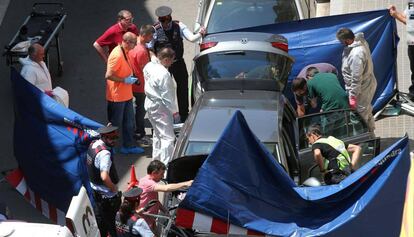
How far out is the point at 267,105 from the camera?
1102 cm

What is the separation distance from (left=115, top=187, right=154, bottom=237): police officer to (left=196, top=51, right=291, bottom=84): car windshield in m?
3.53

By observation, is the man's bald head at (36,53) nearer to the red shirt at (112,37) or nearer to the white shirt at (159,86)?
the white shirt at (159,86)

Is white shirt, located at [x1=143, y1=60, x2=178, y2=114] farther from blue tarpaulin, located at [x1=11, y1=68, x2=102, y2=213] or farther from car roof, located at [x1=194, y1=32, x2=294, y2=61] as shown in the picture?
blue tarpaulin, located at [x1=11, y1=68, x2=102, y2=213]

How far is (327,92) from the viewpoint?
12.0m

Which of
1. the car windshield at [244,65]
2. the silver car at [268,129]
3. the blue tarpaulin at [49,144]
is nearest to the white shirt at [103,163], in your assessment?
the blue tarpaulin at [49,144]

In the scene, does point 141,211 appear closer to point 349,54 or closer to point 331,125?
point 331,125

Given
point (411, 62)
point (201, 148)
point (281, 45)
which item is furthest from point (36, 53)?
point (411, 62)

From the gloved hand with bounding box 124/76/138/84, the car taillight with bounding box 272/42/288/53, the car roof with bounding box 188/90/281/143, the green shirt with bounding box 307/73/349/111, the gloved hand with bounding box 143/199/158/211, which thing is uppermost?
the car taillight with bounding box 272/42/288/53

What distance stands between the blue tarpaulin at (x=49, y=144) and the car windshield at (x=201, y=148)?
1.20m

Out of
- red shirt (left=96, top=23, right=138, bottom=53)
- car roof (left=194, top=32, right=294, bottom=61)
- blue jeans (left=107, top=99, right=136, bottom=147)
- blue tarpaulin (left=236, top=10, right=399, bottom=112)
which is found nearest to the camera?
car roof (left=194, top=32, right=294, bottom=61)

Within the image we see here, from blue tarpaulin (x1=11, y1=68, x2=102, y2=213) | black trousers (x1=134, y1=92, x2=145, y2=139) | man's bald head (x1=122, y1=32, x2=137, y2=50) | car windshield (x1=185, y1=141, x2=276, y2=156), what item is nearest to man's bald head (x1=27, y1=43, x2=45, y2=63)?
blue tarpaulin (x1=11, y1=68, x2=102, y2=213)

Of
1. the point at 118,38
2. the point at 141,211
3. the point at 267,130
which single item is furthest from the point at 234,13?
the point at 141,211

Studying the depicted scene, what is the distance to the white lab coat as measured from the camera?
11.8 meters

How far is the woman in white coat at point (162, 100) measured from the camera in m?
11.7
